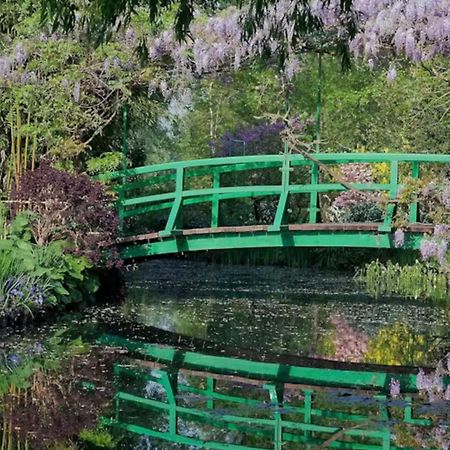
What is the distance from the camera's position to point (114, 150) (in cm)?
1224

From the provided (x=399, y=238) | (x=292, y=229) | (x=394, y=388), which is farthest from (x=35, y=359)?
(x=399, y=238)

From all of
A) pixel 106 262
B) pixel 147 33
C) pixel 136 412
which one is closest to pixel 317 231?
pixel 106 262

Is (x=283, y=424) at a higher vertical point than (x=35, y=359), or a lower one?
lower

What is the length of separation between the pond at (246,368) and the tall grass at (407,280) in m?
0.33

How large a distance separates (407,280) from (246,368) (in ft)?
13.7

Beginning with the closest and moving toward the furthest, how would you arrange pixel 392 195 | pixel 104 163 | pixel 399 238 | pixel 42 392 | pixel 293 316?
pixel 42 392 < pixel 293 316 < pixel 399 238 < pixel 392 195 < pixel 104 163

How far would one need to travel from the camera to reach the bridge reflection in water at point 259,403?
18.9 feet

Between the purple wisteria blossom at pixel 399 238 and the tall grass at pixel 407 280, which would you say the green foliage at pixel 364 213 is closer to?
the tall grass at pixel 407 280

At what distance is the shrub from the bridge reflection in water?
1836 millimetres

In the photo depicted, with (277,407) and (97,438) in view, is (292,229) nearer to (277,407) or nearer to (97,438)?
(277,407)

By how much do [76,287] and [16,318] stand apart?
130 cm

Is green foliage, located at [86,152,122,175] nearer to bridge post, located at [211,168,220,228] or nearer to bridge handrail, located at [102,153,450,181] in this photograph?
bridge handrail, located at [102,153,450,181]

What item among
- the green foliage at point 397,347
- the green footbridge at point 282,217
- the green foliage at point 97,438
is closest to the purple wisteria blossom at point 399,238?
the green footbridge at point 282,217

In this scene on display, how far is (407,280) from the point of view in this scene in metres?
11.4
